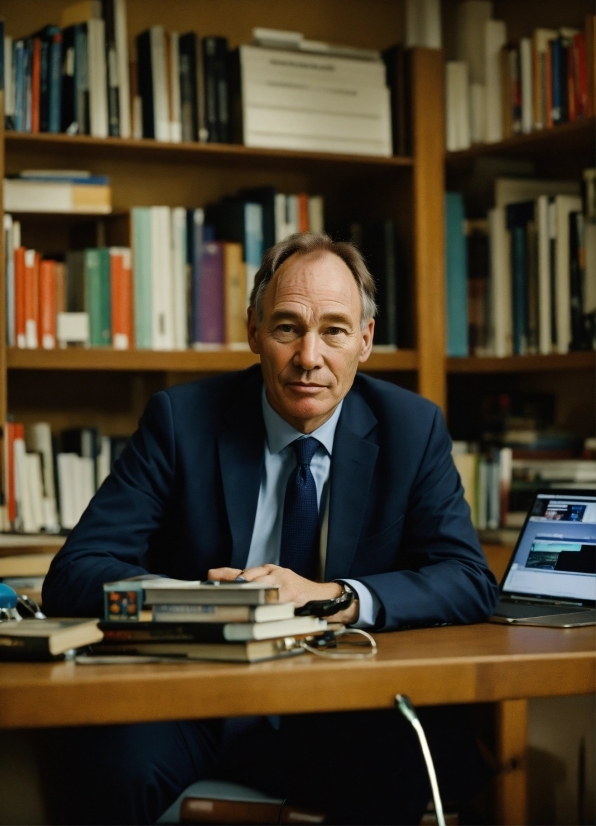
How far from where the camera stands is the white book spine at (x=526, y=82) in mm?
2943

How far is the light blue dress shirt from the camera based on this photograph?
1805 millimetres

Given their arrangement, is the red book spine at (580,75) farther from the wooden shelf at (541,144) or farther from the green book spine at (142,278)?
the green book spine at (142,278)

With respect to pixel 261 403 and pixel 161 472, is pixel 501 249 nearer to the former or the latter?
pixel 261 403

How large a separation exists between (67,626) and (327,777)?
560 millimetres

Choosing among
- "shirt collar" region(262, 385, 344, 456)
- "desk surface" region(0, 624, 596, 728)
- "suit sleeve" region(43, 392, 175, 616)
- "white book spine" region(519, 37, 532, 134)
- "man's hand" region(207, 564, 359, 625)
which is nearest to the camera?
"desk surface" region(0, 624, 596, 728)

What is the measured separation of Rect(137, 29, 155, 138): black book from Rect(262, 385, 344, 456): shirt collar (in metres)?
1.30

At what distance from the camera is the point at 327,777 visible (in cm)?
162

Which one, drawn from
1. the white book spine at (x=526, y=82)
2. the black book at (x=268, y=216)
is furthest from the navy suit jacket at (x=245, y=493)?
the white book spine at (x=526, y=82)

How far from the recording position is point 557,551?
1.70m

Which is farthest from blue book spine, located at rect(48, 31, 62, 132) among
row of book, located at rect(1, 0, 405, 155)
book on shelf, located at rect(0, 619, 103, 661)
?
book on shelf, located at rect(0, 619, 103, 661)

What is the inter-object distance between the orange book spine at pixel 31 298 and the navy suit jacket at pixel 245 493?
989mm

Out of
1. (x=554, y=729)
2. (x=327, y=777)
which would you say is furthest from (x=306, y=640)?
(x=554, y=729)

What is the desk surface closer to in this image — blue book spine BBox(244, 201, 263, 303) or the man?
the man

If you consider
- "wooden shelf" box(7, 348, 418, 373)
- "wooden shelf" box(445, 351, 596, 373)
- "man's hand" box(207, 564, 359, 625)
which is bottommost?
"man's hand" box(207, 564, 359, 625)
